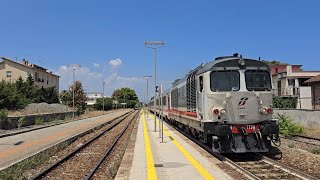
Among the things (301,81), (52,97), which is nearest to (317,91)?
(301,81)

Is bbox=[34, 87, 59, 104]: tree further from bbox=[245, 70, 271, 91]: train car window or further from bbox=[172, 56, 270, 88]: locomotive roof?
bbox=[245, 70, 271, 91]: train car window

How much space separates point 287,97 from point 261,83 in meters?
29.7

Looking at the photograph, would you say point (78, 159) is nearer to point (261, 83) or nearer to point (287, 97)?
point (261, 83)

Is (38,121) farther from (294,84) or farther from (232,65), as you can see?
(294,84)

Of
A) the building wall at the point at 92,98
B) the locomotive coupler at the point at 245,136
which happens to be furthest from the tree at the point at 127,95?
the locomotive coupler at the point at 245,136

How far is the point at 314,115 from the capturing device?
24.2 metres

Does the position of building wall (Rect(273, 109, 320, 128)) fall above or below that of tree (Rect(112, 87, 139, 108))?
below

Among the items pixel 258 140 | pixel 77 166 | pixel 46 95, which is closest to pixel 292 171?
pixel 258 140

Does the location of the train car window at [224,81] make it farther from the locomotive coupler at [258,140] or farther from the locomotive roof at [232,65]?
the locomotive coupler at [258,140]

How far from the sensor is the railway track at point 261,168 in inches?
379

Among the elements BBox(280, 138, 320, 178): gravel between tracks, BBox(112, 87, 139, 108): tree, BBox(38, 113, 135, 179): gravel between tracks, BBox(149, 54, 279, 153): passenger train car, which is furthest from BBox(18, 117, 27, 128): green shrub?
BBox(112, 87, 139, 108): tree

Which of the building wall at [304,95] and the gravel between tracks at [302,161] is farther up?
the building wall at [304,95]

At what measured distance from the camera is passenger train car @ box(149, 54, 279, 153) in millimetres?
12375

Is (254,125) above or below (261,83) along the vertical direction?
below
